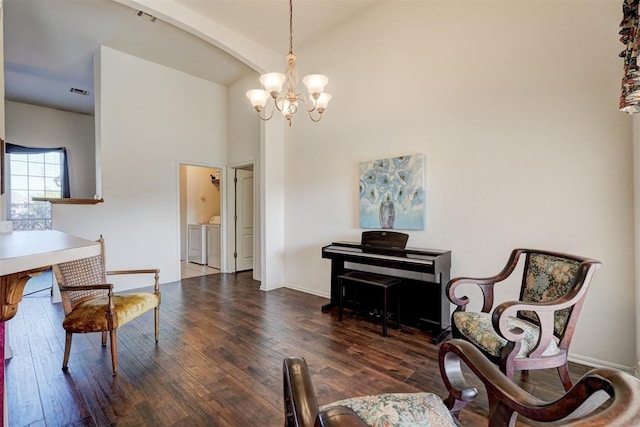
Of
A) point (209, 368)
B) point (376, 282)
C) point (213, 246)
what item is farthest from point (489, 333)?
point (213, 246)

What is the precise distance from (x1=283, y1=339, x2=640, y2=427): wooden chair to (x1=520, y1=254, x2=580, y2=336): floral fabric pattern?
110 cm

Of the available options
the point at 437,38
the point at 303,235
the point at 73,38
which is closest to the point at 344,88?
the point at 437,38

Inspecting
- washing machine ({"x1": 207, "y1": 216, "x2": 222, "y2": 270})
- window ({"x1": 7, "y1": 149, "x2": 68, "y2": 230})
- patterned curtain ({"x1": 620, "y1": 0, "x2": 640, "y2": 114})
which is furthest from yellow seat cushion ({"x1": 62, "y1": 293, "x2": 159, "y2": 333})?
window ({"x1": 7, "y1": 149, "x2": 68, "y2": 230})

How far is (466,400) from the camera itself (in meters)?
1.22

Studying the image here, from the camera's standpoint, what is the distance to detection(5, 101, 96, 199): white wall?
20.6ft

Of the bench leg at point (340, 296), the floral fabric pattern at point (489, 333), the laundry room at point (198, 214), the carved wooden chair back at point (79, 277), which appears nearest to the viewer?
the floral fabric pattern at point (489, 333)

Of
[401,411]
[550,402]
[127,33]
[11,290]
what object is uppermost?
[127,33]

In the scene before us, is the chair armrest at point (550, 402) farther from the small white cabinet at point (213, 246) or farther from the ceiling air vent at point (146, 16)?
the small white cabinet at point (213, 246)

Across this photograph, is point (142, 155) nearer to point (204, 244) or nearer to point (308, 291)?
point (204, 244)

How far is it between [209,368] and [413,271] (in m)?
2.12

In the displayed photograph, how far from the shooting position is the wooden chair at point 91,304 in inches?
89.0

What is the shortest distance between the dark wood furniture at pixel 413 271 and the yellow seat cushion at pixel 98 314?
197cm

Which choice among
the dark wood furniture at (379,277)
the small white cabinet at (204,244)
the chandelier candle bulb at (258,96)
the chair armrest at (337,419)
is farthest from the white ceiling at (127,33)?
the chair armrest at (337,419)

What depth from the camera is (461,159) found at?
304 centimetres
